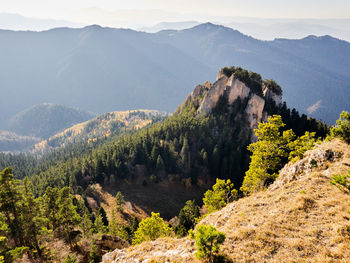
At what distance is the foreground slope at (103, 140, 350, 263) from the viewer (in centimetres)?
1578

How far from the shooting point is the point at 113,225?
57844 mm

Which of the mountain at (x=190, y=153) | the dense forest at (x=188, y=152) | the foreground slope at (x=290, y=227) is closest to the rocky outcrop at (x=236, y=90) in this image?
the mountain at (x=190, y=153)

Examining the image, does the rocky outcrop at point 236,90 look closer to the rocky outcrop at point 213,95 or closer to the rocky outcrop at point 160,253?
the rocky outcrop at point 213,95

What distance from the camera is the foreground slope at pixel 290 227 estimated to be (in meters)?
15.8

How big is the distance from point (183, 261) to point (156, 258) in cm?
344

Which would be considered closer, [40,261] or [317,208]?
[317,208]

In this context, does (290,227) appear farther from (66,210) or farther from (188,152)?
(188,152)

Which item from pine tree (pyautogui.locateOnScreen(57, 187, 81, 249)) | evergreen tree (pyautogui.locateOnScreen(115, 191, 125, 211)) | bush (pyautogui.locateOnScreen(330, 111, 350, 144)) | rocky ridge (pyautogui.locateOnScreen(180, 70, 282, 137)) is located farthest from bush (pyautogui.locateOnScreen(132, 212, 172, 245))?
rocky ridge (pyautogui.locateOnScreen(180, 70, 282, 137))

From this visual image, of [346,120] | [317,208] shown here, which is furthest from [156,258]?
[346,120]

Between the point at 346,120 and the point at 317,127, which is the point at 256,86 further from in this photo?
the point at 346,120

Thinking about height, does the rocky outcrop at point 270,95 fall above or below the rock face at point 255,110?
above

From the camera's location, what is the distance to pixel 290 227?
1866 cm

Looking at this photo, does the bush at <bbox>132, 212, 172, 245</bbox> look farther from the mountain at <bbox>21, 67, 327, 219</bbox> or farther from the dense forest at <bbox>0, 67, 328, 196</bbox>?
the dense forest at <bbox>0, 67, 328, 196</bbox>

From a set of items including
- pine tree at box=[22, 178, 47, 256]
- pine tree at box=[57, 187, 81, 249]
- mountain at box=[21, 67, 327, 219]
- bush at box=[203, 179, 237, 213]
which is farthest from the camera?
mountain at box=[21, 67, 327, 219]
